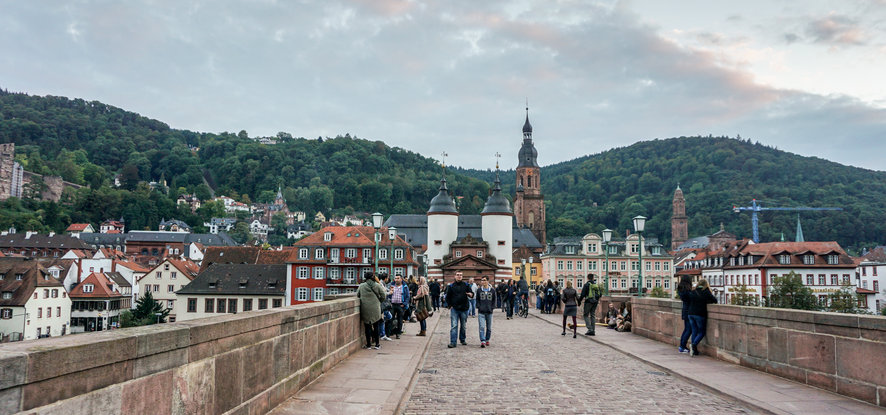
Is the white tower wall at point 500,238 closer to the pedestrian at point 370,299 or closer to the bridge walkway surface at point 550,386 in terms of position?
the bridge walkway surface at point 550,386

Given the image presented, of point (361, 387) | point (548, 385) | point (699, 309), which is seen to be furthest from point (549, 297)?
point (361, 387)

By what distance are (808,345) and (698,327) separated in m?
3.79

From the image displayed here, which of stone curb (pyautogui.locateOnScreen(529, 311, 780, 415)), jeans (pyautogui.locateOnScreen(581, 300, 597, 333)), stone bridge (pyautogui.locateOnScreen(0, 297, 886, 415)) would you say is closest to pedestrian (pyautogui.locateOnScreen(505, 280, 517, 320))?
jeans (pyautogui.locateOnScreen(581, 300, 597, 333))

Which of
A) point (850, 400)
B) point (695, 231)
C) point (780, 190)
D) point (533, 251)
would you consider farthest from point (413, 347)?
point (780, 190)

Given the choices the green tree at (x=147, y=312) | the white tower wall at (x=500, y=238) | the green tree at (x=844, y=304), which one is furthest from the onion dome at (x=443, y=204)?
the green tree at (x=844, y=304)

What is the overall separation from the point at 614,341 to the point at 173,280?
82618 mm

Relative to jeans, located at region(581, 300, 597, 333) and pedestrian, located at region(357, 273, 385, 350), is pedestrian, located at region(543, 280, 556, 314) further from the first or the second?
pedestrian, located at region(357, 273, 385, 350)

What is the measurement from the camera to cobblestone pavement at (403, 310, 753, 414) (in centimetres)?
834

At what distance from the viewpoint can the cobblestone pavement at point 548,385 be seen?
8.34m

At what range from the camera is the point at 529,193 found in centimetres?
12450

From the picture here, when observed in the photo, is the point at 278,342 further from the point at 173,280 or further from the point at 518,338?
the point at 173,280

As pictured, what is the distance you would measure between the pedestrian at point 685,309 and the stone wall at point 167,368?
7.54m

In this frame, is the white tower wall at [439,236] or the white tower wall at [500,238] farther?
the white tower wall at [500,238]

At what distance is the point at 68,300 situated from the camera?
81625 mm
